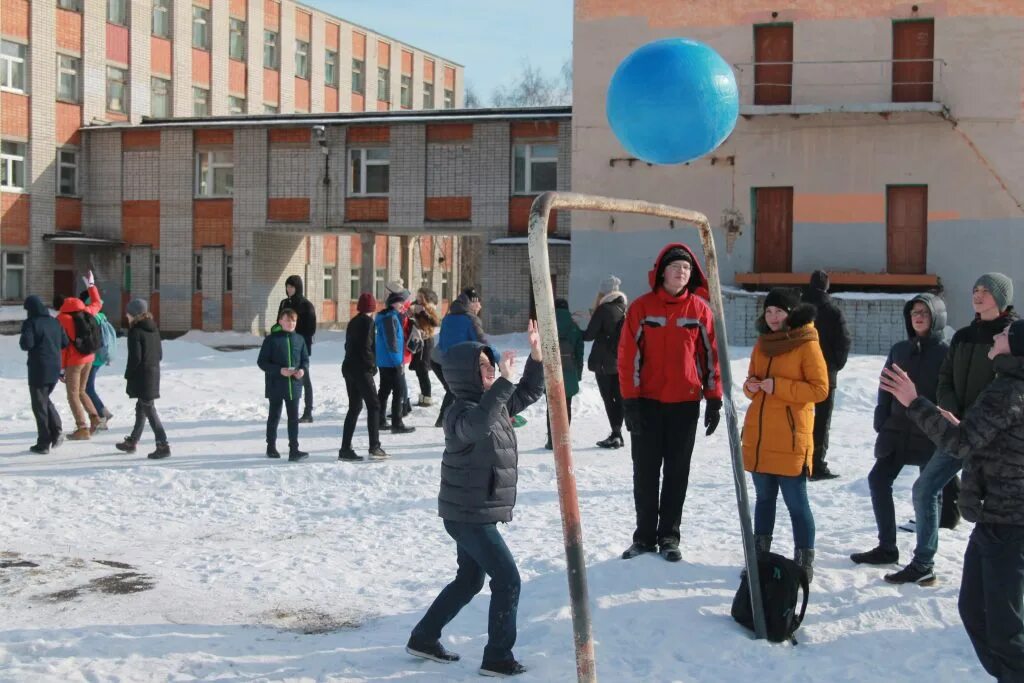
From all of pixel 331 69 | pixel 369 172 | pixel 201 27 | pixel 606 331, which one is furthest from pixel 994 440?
pixel 331 69

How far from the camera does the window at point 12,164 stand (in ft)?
107

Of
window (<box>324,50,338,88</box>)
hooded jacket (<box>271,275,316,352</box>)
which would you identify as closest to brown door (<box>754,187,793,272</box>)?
hooded jacket (<box>271,275,316,352</box>)

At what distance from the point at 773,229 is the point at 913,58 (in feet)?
15.6

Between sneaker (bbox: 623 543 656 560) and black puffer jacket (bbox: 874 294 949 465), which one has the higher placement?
black puffer jacket (bbox: 874 294 949 465)

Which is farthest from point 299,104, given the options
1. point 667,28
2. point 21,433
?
point 21,433

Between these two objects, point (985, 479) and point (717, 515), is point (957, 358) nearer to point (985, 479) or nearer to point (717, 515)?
point (985, 479)

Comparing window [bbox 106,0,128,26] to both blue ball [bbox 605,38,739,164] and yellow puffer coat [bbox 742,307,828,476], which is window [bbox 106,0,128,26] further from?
yellow puffer coat [bbox 742,307,828,476]

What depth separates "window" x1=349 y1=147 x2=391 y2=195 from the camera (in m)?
32.2

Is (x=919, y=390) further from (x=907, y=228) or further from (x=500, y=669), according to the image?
(x=907, y=228)

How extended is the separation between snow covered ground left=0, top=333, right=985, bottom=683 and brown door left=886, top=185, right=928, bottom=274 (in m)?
13.8

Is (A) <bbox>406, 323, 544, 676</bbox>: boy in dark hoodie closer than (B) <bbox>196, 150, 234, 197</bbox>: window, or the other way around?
(A) <bbox>406, 323, 544, 676</bbox>: boy in dark hoodie

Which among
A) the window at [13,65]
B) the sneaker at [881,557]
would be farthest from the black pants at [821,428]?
the window at [13,65]

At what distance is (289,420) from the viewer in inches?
454

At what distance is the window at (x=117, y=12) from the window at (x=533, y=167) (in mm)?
14990
